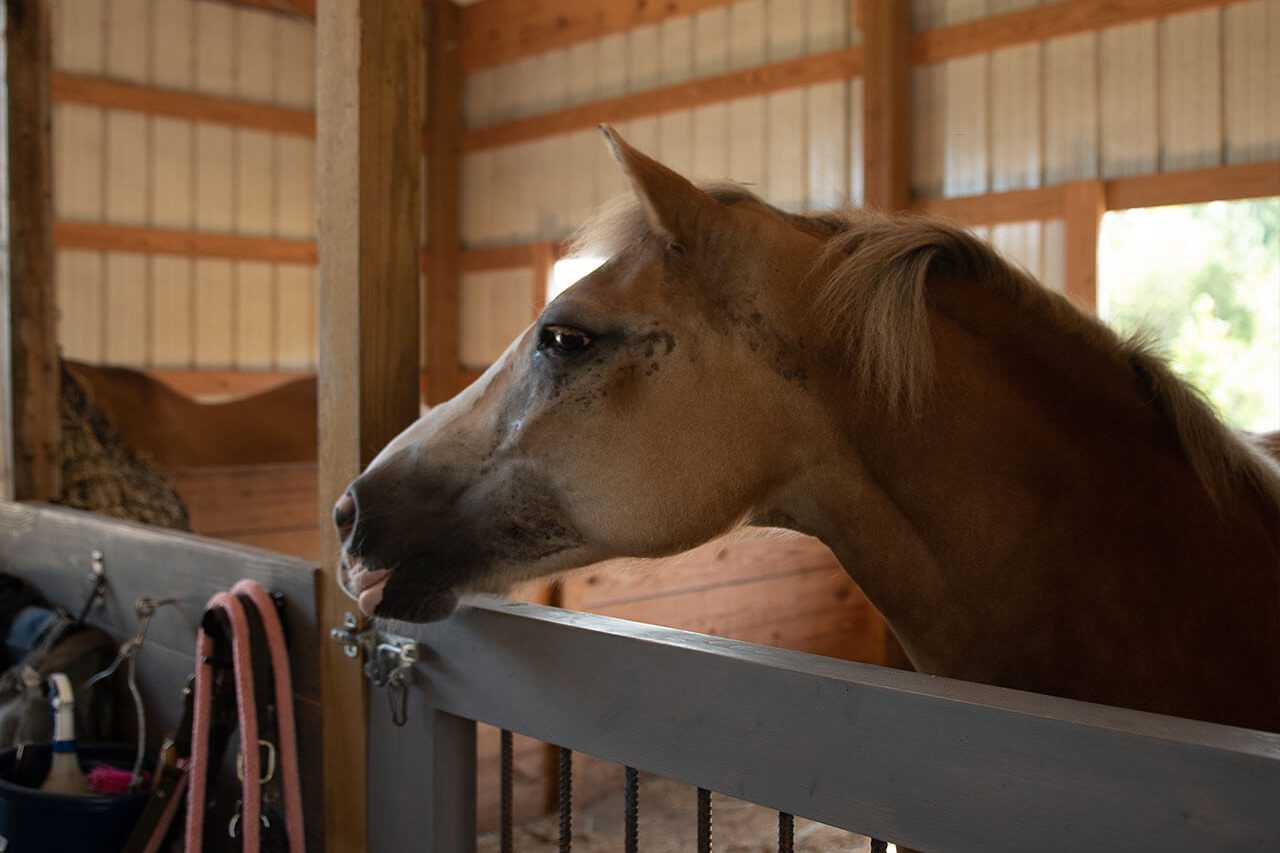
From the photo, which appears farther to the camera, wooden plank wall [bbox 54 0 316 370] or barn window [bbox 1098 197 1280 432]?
barn window [bbox 1098 197 1280 432]

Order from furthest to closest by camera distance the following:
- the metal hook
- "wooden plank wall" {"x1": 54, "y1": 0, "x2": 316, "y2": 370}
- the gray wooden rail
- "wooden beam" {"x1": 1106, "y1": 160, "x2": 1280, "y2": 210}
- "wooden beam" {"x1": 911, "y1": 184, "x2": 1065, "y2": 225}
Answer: "wooden plank wall" {"x1": 54, "y1": 0, "x2": 316, "y2": 370}
"wooden beam" {"x1": 911, "y1": 184, "x2": 1065, "y2": 225}
"wooden beam" {"x1": 1106, "y1": 160, "x2": 1280, "y2": 210}
the metal hook
the gray wooden rail

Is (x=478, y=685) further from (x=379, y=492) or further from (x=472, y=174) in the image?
(x=472, y=174)

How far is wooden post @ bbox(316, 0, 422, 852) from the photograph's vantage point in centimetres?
142

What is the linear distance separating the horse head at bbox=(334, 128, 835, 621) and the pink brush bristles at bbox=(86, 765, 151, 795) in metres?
0.82

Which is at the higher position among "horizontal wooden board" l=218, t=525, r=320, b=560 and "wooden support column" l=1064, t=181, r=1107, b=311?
"wooden support column" l=1064, t=181, r=1107, b=311

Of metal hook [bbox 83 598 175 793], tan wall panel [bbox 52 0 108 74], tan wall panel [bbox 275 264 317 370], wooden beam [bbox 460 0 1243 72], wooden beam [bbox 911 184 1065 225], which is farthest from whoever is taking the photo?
tan wall panel [bbox 275 264 317 370]

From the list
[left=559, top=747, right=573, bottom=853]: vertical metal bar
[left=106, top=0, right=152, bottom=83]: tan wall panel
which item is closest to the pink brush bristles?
[left=559, top=747, right=573, bottom=853]: vertical metal bar

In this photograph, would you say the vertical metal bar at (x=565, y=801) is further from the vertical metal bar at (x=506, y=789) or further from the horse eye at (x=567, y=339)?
the horse eye at (x=567, y=339)

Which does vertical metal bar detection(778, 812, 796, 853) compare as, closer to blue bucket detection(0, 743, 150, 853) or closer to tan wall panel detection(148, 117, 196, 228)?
blue bucket detection(0, 743, 150, 853)

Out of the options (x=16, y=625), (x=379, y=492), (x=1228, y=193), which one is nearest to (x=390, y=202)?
(x=379, y=492)

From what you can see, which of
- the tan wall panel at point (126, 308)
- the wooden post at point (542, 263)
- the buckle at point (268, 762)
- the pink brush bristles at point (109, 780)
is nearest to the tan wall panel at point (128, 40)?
the tan wall panel at point (126, 308)

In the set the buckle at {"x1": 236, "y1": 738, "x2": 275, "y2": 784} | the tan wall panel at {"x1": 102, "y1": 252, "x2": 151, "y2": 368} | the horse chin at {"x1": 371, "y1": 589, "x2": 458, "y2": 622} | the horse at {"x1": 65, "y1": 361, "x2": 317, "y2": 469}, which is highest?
the tan wall panel at {"x1": 102, "y1": 252, "x2": 151, "y2": 368}

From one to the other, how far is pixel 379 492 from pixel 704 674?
43 centimetres

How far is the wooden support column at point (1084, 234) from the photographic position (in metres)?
5.59
